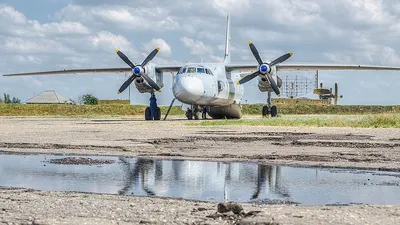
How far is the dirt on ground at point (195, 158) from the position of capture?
295 inches

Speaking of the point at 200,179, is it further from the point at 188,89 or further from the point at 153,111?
the point at 153,111

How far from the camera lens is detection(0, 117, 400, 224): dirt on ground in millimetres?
7492

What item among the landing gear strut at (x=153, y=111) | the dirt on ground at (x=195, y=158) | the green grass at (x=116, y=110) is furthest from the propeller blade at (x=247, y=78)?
the green grass at (x=116, y=110)

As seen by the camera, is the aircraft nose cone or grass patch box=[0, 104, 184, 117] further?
grass patch box=[0, 104, 184, 117]

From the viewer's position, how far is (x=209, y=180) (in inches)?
472

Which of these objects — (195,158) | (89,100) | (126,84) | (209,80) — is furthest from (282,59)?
(89,100)

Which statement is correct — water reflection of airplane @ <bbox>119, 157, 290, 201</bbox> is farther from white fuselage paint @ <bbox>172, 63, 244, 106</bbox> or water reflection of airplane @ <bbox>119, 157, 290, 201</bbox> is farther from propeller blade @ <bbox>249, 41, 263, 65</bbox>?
propeller blade @ <bbox>249, 41, 263, 65</bbox>

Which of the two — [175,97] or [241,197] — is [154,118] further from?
[241,197]

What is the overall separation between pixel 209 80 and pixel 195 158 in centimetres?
2537

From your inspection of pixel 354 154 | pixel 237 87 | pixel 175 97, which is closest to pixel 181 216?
pixel 354 154

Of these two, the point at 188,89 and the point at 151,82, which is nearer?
the point at 188,89

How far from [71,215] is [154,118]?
122 feet

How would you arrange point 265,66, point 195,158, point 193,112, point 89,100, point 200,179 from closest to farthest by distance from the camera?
point 200,179 → point 195,158 → point 265,66 → point 193,112 → point 89,100

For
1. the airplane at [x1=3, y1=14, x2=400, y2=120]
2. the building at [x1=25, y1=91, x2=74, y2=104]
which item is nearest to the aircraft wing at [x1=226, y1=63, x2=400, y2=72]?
the airplane at [x1=3, y1=14, x2=400, y2=120]
